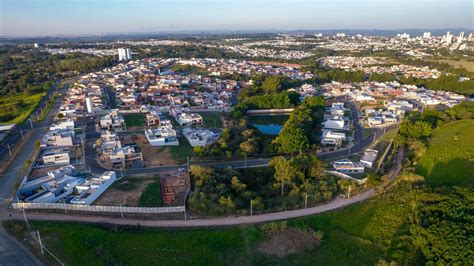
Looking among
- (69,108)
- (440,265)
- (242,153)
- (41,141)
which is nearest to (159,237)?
(242,153)

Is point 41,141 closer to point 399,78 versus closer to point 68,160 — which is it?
point 68,160

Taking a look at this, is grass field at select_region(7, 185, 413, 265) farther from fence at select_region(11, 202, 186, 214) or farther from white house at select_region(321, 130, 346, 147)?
white house at select_region(321, 130, 346, 147)

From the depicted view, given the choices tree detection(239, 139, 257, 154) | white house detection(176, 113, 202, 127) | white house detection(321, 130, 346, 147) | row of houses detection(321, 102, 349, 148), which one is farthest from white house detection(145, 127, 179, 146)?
row of houses detection(321, 102, 349, 148)

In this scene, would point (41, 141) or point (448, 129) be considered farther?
point (448, 129)

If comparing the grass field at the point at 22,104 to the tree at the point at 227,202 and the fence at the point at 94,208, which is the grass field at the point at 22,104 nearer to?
the fence at the point at 94,208

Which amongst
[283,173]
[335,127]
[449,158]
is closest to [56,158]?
[283,173]

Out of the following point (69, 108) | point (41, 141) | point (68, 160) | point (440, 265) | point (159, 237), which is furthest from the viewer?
point (69, 108)
